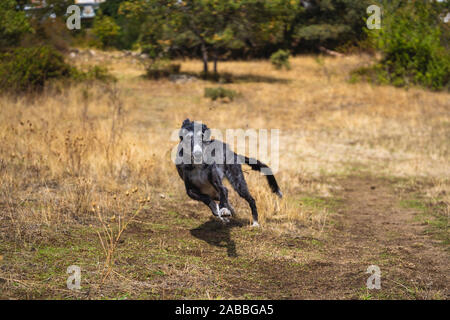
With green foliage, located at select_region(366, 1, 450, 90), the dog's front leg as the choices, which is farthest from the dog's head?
green foliage, located at select_region(366, 1, 450, 90)

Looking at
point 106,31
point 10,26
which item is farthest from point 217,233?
point 106,31

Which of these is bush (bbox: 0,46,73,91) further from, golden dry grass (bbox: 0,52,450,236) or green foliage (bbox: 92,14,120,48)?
green foliage (bbox: 92,14,120,48)

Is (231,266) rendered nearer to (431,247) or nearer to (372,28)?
(431,247)

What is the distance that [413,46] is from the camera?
23.5m

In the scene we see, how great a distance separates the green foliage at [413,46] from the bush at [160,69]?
447 inches

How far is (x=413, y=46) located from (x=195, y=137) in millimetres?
21292

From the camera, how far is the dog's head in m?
5.36

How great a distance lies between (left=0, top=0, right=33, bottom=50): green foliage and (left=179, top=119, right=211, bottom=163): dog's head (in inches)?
656

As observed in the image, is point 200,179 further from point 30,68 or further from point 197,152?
point 30,68

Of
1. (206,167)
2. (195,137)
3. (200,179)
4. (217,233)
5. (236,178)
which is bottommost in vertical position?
(217,233)

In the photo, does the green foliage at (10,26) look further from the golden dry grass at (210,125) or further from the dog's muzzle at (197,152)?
the dog's muzzle at (197,152)

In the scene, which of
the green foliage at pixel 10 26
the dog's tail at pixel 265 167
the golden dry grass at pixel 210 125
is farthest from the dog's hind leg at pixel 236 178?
the green foliage at pixel 10 26
